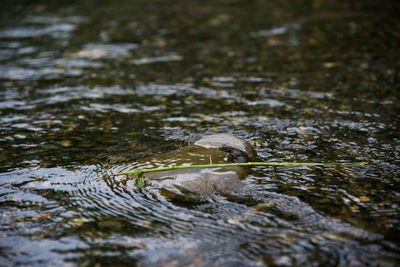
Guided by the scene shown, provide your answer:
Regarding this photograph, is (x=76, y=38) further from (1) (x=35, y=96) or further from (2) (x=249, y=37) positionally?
(2) (x=249, y=37)

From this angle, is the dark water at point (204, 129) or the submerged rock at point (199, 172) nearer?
the dark water at point (204, 129)

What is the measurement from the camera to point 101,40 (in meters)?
8.92

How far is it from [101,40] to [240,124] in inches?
204

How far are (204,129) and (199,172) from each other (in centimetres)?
139

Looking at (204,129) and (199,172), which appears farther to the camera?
(204,129)

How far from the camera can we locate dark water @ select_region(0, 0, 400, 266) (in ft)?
9.41

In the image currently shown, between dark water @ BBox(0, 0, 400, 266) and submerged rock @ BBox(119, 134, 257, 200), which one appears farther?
submerged rock @ BBox(119, 134, 257, 200)

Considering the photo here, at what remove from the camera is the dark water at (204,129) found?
2869 millimetres

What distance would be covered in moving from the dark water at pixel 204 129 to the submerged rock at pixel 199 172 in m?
0.13

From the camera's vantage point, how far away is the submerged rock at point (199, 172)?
11.3 ft

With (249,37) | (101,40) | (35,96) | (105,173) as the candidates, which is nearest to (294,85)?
(249,37)

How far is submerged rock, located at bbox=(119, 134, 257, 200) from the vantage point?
3459 mm

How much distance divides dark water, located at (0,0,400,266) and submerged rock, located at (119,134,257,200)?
13 centimetres

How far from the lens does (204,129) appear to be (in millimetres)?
4934
